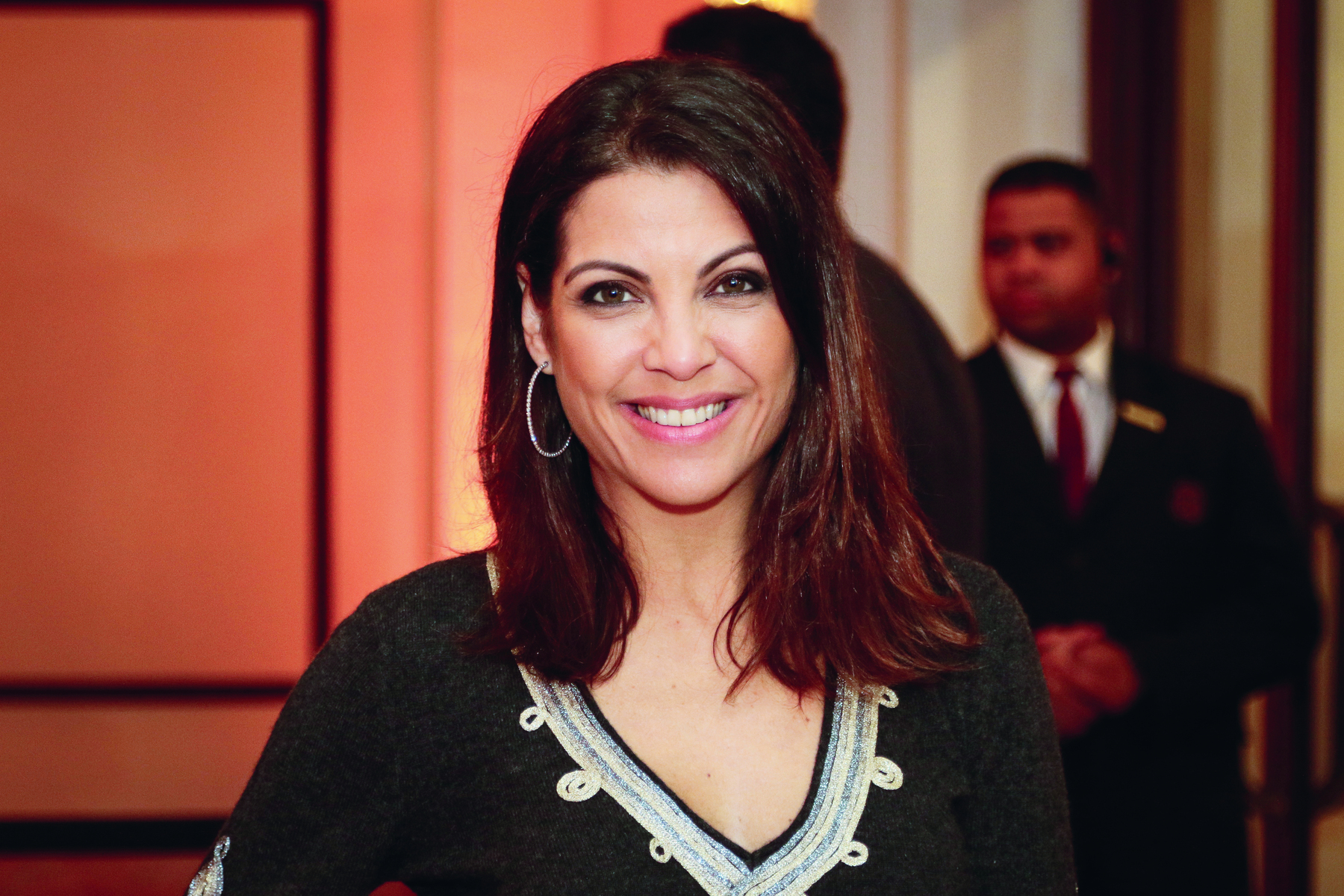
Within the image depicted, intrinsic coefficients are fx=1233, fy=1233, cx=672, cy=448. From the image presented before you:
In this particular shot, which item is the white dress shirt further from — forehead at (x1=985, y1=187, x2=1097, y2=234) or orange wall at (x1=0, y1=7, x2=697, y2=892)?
orange wall at (x1=0, y1=7, x2=697, y2=892)

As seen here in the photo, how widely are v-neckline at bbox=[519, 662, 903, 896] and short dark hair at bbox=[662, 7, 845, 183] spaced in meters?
0.74

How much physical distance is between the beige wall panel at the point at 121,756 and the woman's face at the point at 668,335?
2.29 m

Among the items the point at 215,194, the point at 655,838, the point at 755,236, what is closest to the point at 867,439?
the point at 755,236

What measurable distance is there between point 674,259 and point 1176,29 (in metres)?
2.58

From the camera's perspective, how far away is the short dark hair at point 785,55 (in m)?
1.60

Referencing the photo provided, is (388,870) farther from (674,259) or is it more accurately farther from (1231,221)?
(1231,221)

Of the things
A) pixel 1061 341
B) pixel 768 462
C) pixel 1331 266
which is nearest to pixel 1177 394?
pixel 1061 341

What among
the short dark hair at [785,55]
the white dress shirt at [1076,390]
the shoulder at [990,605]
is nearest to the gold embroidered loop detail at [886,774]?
the shoulder at [990,605]

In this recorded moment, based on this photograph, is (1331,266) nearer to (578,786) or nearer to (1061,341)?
(1061,341)

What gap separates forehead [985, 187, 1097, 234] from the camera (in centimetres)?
234

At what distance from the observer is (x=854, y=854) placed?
1.17 meters

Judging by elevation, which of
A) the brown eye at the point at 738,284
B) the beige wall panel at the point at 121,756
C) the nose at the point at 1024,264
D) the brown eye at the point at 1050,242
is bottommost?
the beige wall panel at the point at 121,756

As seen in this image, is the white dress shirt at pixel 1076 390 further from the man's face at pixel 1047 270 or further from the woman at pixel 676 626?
the woman at pixel 676 626

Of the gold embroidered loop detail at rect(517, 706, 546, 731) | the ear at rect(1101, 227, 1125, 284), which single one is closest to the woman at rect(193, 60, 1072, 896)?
the gold embroidered loop detail at rect(517, 706, 546, 731)
